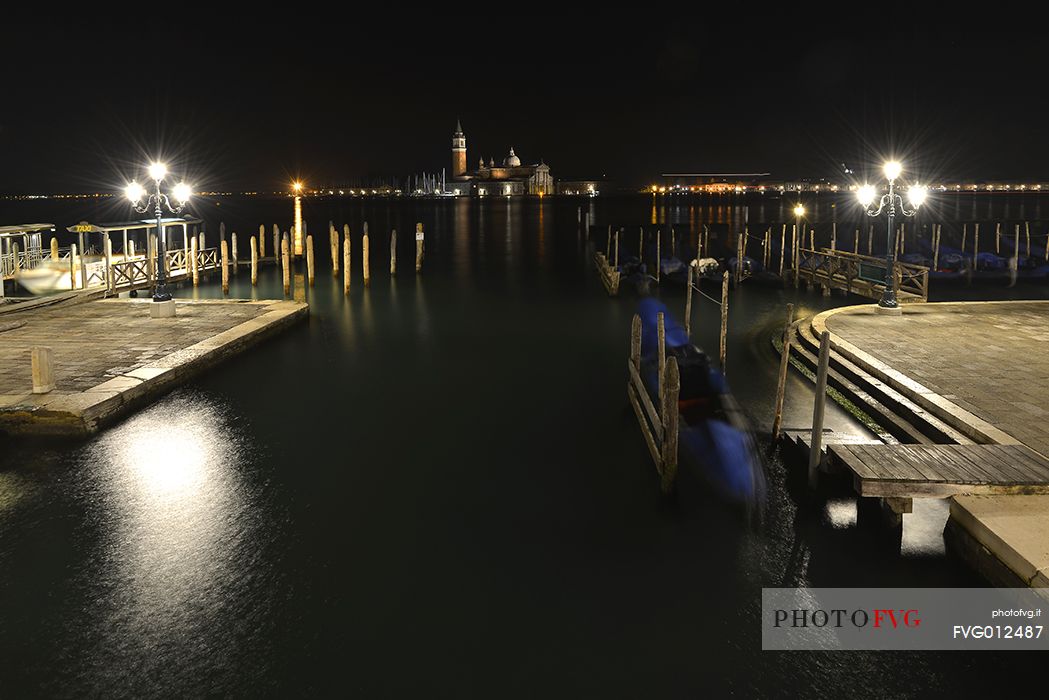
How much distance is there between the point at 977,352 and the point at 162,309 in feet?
53.4

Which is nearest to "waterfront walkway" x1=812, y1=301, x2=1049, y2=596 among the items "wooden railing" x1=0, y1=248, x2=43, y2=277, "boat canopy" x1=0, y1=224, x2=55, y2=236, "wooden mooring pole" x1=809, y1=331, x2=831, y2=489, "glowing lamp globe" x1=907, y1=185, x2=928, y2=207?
"wooden mooring pole" x1=809, y1=331, x2=831, y2=489

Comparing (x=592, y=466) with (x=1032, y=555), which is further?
(x=592, y=466)

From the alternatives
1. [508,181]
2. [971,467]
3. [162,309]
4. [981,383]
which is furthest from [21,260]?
[508,181]

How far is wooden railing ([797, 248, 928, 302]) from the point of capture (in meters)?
21.1

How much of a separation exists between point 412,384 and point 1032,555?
1031 centimetres

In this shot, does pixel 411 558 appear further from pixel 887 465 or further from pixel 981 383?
pixel 981 383

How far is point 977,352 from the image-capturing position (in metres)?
12.2

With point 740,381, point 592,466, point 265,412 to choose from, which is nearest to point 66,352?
point 265,412

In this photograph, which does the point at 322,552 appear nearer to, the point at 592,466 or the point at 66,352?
the point at 592,466

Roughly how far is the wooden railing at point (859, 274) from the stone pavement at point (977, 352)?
14.1ft

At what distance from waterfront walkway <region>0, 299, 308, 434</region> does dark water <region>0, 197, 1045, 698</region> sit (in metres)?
0.47

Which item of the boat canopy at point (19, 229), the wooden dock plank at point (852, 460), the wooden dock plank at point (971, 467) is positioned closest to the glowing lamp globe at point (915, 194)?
the wooden dock plank at point (971, 467)

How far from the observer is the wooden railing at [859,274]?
2107 centimetres

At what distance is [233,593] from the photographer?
267 inches
